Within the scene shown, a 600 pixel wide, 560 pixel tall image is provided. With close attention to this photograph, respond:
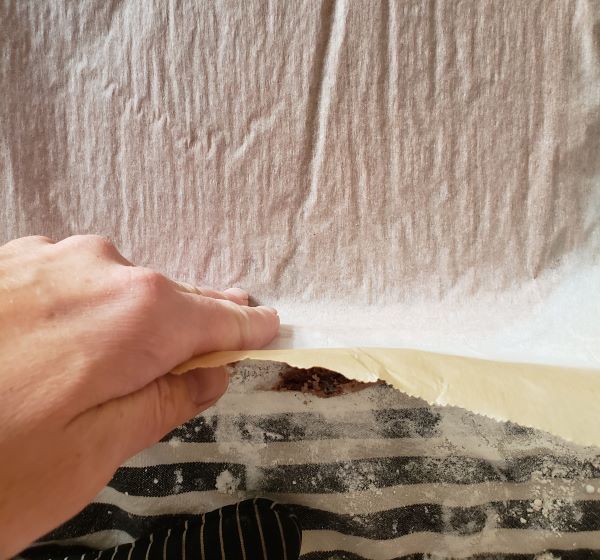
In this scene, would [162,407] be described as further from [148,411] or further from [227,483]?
[227,483]

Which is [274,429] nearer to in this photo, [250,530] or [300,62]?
[250,530]

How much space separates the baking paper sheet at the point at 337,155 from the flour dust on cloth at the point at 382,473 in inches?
6.3

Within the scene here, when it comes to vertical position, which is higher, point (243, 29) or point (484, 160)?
point (243, 29)

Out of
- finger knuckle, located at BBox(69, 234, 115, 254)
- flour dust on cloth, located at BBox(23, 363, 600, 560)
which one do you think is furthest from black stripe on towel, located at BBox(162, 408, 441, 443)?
finger knuckle, located at BBox(69, 234, 115, 254)

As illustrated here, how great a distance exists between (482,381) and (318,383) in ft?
0.95

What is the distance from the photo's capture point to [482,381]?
0.44 m

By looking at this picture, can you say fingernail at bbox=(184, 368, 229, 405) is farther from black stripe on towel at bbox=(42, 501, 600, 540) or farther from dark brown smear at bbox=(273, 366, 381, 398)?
black stripe on towel at bbox=(42, 501, 600, 540)

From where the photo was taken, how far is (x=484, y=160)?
24.0 inches

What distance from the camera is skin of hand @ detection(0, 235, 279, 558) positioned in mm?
344

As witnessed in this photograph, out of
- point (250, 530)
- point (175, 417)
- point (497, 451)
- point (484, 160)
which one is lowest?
point (250, 530)

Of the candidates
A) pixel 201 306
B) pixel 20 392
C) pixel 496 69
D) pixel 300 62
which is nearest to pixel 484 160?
pixel 496 69

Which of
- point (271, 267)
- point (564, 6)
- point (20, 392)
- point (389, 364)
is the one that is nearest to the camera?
point (20, 392)

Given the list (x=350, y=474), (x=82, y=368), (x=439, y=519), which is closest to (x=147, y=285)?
(x=82, y=368)

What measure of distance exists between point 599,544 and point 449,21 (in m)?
0.73
